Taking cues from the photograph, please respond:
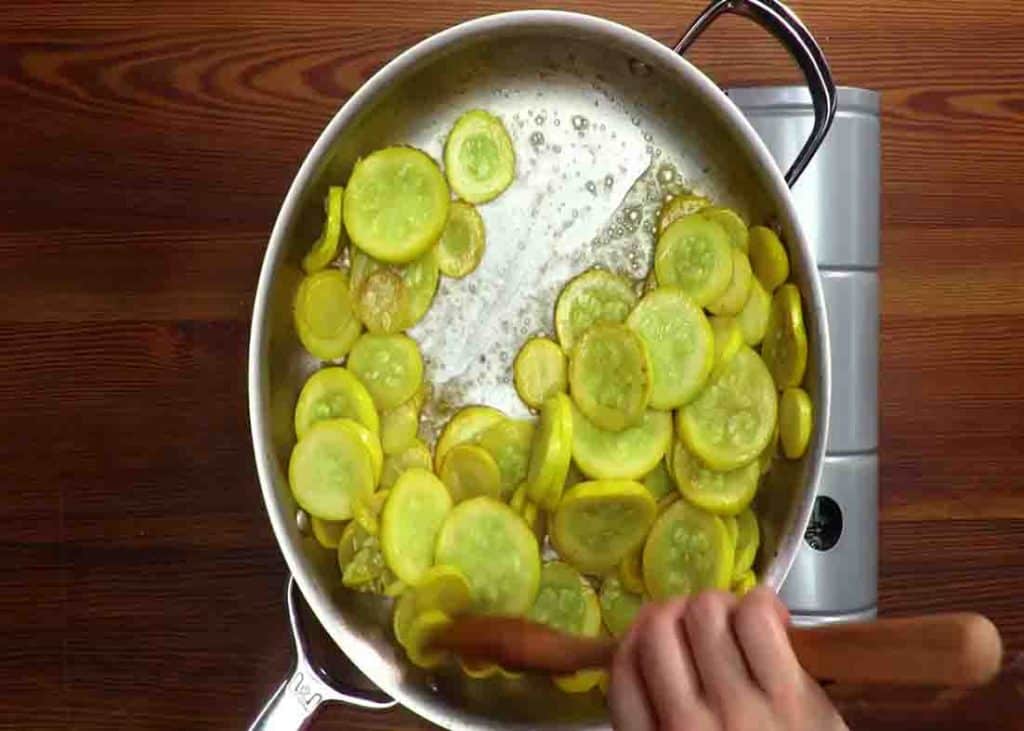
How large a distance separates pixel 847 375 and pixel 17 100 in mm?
668

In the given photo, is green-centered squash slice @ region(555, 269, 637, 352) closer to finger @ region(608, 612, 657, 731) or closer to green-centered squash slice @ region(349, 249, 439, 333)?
green-centered squash slice @ region(349, 249, 439, 333)

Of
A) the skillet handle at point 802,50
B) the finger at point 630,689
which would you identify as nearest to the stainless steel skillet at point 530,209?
the skillet handle at point 802,50

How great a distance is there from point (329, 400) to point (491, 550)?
156 mm

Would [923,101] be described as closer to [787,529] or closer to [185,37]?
[787,529]

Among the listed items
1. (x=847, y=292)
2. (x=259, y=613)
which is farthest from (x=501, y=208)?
(x=259, y=613)

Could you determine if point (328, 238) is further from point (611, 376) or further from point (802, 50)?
point (802, 50)

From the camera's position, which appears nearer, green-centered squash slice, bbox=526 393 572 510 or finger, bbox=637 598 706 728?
finger, bbox=637 598 706 728

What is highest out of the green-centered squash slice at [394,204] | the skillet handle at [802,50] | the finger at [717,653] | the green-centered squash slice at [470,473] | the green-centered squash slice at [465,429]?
the skillet handle at [802,50]

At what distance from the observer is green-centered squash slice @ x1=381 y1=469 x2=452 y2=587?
0.73 meters

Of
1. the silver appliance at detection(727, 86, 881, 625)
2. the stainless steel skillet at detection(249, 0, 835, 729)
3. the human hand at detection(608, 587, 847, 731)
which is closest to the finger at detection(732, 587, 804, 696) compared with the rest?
the human hand at detection(608, 587, 847, 731)

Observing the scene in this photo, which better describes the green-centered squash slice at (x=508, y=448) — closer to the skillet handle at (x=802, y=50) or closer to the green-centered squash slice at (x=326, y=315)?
the green-centered squash slice at (x=326, y=315)

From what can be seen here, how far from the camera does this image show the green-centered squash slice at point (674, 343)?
2.40ft

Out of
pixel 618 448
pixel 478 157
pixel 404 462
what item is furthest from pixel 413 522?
pixel 478 157

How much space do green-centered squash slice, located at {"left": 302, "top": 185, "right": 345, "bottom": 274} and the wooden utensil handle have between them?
43cm
